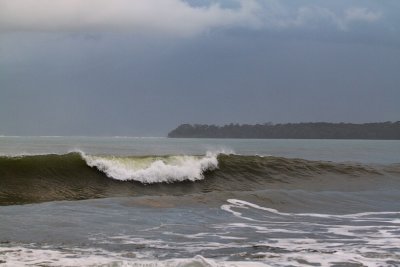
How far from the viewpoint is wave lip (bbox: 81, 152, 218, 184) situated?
71.0ft

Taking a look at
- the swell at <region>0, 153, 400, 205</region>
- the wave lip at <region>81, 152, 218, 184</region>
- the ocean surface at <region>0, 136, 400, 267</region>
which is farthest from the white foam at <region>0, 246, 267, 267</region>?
the wave lip at <region>81, 152, 218, 184</region>

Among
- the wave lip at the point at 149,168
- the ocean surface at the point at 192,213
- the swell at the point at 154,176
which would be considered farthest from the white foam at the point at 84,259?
the wave lip at the point at 149,168

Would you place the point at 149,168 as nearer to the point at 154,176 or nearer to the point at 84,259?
the point at 154,176

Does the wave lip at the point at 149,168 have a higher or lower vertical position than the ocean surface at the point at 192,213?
higher

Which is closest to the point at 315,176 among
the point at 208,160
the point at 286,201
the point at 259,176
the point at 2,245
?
the point at 259,176

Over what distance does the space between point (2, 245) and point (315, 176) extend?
61.0 feet

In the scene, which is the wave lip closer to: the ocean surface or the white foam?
the ocean surface

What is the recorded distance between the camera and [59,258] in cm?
858

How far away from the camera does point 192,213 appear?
47.0 feet

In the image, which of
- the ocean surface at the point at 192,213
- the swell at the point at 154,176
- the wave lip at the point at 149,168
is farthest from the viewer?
the wave lip at the point at 149,168

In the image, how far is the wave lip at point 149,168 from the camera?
21.6 metres

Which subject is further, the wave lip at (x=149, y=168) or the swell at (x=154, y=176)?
the wave lip at (x=149, y=168)

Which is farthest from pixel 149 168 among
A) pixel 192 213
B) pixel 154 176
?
pixel 192 213

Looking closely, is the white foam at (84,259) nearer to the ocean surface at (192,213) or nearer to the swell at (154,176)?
the ocean surface at (192,213)
